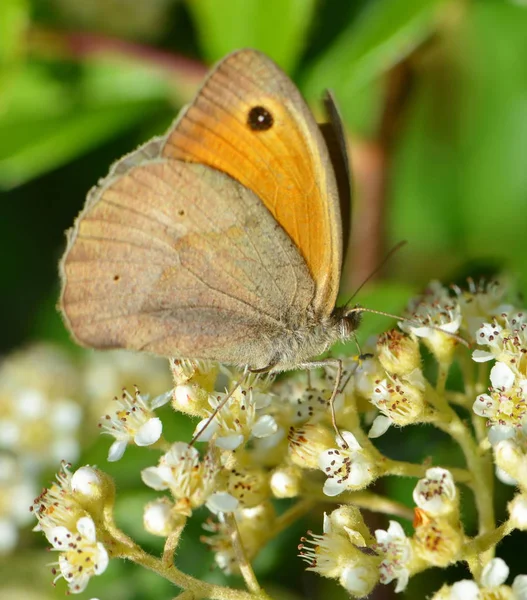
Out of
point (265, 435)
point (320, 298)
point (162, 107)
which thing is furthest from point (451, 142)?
point (265, 435)

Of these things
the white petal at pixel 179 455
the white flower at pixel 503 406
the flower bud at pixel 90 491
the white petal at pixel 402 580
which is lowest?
the white petal at pixel 402 580

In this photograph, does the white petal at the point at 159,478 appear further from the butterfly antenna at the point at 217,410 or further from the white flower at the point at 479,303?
the white flower at the point at 479,303

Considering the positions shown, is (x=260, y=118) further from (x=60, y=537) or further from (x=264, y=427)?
(x=60, y=537)

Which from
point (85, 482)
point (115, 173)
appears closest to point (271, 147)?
point (115, 173)

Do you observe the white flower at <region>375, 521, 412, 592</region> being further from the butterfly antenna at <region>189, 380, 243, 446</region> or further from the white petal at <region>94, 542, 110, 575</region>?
the white petal at <region>94, 542, 110, 575</region>

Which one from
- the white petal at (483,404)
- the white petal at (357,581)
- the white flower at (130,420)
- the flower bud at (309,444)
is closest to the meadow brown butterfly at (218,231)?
the white flower at (130,420)

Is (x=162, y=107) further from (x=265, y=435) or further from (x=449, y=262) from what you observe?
(x=265, y=435)

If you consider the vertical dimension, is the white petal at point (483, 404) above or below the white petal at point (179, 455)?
above
